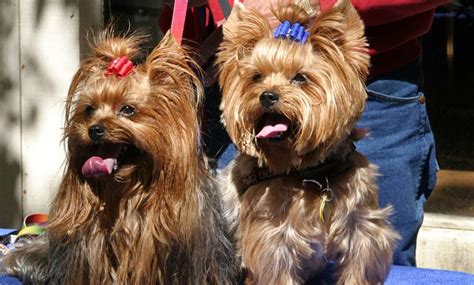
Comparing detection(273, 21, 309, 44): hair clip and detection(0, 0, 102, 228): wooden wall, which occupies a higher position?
detection(273, 21, 309, 44): hair clip

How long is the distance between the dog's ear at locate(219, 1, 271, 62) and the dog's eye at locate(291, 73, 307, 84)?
12 centimetres

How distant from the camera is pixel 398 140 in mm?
2842

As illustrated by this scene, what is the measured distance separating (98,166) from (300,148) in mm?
477

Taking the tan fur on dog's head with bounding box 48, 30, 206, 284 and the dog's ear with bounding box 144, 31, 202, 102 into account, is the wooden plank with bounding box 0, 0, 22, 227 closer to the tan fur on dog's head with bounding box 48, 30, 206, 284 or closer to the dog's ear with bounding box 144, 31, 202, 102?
the tan fur on dog's head with bounding box 48, 30, 206, 284

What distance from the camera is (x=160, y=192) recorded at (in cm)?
216

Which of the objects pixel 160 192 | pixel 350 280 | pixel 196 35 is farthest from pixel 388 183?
pixel 160 192

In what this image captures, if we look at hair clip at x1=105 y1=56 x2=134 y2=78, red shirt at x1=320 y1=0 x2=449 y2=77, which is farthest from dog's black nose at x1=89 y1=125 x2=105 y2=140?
red shirt at x1=320 y1=0 x2=449 y2=77

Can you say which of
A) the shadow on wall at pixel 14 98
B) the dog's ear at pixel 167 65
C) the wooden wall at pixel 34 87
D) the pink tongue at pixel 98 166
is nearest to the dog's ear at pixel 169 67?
the dog's ear at pixel 167 65

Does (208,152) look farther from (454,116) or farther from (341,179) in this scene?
(454,116)

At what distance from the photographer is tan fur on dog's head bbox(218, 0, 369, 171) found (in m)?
2.15

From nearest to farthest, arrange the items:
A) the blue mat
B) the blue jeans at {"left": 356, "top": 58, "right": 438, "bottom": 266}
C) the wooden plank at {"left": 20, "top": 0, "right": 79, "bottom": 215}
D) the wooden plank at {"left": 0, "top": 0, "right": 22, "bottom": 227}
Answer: the blue mat < the blue jeans at {"left": 356, "top": 58, "right": 438, "bottom": 266} < the wooden plank at {"left": 20, "top": 0, "right": 79, "bottom": 215} < the wooden plank at {"left": 0, "top": 0, "right": 22, "bottom": 227}

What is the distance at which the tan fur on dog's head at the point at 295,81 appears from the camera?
2.15m

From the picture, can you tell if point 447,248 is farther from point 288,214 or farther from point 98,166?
point 98,166

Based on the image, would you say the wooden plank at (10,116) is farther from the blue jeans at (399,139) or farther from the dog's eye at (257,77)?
the dog's eye at (257,77)
